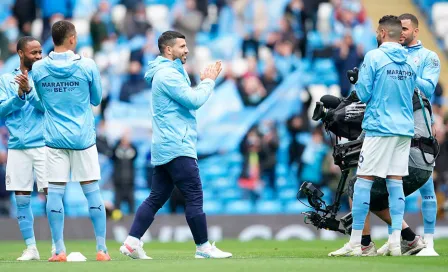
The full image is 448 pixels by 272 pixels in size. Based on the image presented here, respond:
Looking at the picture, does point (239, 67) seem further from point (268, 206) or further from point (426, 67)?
point (426, 67)

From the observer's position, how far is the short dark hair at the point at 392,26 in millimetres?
10250

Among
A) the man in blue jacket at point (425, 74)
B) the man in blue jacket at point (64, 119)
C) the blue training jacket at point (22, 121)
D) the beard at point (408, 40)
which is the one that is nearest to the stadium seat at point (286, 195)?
the man in blue jacket at point (425, 74)

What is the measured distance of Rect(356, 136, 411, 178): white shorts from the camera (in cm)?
1009

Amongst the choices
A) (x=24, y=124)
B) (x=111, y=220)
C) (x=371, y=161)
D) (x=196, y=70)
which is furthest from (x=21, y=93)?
(x=196, y=70)

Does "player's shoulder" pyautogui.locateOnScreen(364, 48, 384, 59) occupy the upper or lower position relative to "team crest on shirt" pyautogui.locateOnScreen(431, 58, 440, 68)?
upper

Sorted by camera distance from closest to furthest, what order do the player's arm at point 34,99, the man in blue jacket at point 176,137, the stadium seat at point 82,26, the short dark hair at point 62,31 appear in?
the short dark hair at point 62,31 < the man in blue jacket at point 176,137 < the player's arm at point 34,99 < the stadium seat at point 82,26

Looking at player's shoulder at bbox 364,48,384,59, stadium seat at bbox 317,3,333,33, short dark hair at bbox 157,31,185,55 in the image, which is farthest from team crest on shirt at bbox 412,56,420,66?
stadium seat at bbox 317,3,333,33

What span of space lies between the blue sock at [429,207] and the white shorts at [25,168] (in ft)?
14.4

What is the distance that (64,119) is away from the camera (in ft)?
33.0

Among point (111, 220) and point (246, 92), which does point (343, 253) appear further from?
point (246, 92)

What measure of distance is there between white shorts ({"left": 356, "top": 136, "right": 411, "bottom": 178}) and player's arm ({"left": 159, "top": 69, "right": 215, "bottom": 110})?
174 centimetres

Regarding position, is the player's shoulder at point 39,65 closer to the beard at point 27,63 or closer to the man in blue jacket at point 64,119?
the man in blue jacket at point 64,119

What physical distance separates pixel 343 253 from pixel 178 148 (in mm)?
2048

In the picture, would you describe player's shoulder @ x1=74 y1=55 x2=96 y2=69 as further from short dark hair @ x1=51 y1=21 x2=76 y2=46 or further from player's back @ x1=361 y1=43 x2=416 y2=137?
player's back @ x1=361 y1=43 x2=416 y2=137
